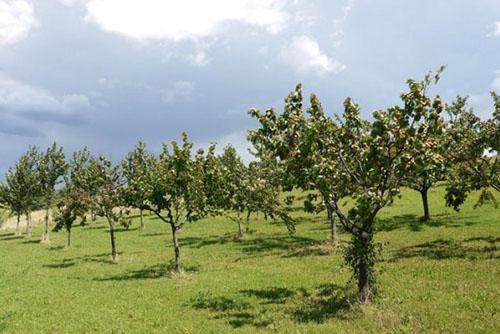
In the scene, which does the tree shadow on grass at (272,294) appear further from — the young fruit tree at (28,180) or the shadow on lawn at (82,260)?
the young fruit tree at (28,180)

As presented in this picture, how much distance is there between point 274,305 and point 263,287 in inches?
162

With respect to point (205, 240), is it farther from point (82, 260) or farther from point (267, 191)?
point (267, 191)

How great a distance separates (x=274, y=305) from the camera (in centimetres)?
1911

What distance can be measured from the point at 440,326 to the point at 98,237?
53174 millimetres

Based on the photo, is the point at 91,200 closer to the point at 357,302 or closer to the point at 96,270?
the point at 96,270

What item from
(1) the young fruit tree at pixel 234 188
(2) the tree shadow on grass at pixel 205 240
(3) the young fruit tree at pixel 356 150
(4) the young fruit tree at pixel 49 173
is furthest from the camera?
(4) the young fruit tree at pixel 49 173

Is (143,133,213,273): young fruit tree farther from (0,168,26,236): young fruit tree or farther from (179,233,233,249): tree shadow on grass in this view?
(0,168,26,236): young fruit tree

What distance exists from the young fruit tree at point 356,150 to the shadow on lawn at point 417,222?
85.8 ft

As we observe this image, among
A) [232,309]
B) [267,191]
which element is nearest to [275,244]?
[267,191]

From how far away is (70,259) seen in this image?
40375mm

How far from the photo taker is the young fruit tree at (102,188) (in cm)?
3812

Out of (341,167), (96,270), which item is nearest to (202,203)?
(96,270)

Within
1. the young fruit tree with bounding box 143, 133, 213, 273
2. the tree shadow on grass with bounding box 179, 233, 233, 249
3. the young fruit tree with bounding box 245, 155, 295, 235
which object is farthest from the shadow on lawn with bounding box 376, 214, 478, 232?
the young fruit tree with bounding box 143, 133, 213, 273

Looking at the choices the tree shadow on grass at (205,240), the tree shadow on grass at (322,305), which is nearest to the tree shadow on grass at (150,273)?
the tree shadow on grass at (205,240)
